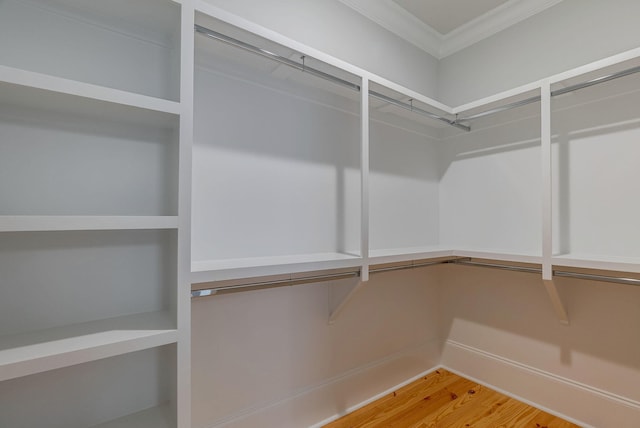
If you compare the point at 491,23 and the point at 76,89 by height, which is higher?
the point at 491,23

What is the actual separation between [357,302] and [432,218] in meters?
0.96

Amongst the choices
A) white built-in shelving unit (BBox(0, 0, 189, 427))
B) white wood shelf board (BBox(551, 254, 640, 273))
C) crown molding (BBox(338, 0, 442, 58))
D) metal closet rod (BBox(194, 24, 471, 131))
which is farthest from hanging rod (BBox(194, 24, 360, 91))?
white wood shelf board (BBox(551, 254, 640, 273))

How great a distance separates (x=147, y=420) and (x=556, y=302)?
82.9 inches

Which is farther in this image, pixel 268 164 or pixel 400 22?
pixel 400 22

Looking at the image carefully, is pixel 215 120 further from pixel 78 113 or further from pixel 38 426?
pixel 38 426

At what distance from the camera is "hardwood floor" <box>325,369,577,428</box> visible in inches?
69.4

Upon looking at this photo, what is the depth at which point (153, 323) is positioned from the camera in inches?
41.7

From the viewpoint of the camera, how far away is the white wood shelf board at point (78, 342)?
2.60ft

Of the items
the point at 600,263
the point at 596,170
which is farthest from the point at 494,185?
the point at 600,263

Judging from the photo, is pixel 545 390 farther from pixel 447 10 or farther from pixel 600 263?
pixel 447 10

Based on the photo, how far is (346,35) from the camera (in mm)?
1931

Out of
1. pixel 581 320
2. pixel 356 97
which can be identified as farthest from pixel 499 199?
pixel 356 97

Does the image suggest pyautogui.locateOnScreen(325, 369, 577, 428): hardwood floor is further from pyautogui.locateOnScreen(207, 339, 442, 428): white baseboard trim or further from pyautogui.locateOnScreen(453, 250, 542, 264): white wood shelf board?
pyautogui.locateOnScreen(453, 250, 542, 264): white wood shelf board

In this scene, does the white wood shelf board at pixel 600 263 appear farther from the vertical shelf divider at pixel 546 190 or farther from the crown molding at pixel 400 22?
the crown molding at pixel 400 22
